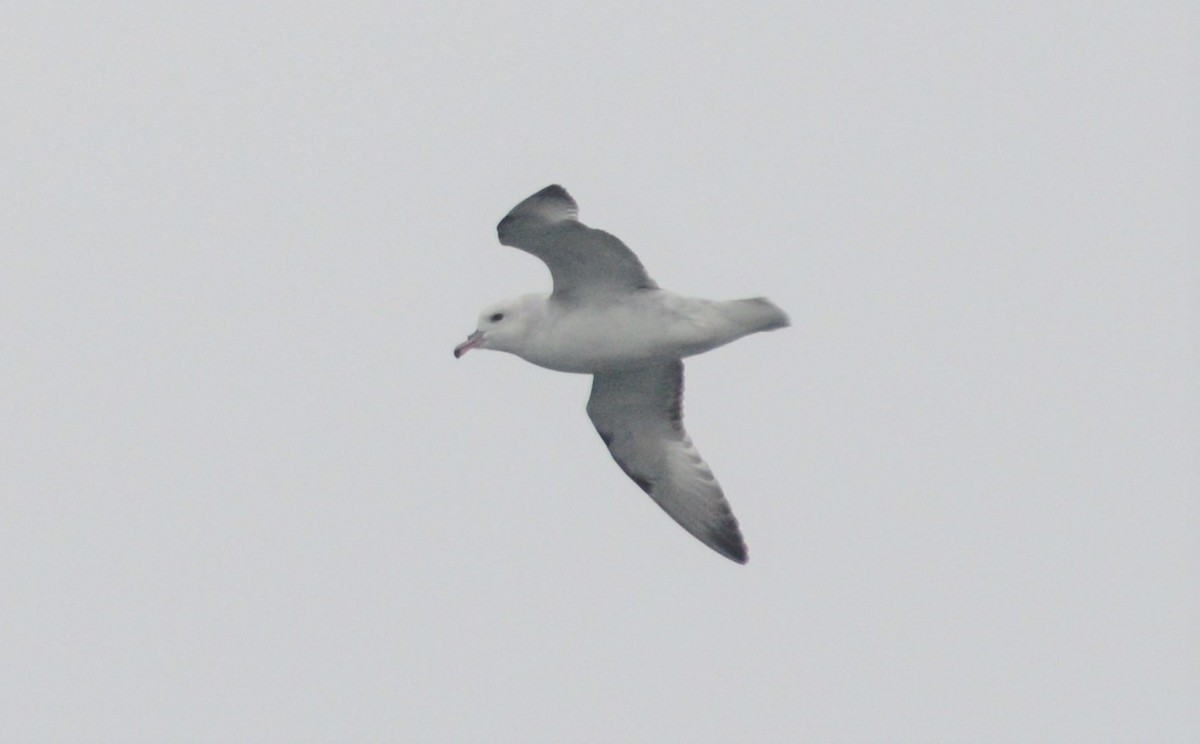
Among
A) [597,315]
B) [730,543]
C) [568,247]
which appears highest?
[568,247]

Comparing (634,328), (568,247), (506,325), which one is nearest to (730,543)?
(634,328)

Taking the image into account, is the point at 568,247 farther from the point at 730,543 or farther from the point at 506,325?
the point at 730,543

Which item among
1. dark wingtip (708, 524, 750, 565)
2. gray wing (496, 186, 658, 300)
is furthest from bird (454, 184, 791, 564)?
dark wingtip (708, 524, 750, 565)

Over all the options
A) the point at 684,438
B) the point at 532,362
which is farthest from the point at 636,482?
the point at 532,362

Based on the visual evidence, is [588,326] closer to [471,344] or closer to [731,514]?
[471,344]

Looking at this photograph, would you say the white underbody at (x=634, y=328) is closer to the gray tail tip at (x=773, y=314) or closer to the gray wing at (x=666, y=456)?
the gray tail tip at (x=773, y=314)

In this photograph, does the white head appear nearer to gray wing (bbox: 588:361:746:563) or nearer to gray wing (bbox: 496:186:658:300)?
gray wing (bbox: 496:186:658:300)

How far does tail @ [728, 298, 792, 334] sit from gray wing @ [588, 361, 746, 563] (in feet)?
4.92

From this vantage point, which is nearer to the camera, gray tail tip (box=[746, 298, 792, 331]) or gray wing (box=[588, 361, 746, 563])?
gray tail tip (box=[746, 298, 792, 331])

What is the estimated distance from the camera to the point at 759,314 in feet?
42.4

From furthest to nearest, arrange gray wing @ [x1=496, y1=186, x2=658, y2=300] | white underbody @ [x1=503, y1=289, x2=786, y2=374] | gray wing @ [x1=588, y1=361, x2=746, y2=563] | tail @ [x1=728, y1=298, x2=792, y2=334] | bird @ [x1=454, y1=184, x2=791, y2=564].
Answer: gray wing @ [x1=588, y1=361, x2=746, y2=563] < white underbody @ [x1=503, y1=289, x2=786, y2=374] < tail @ [x1=728, y1=298, x2=792, y2=334] < bird @ [x1=454, y1=184, x2=791, y2=564] < gray wing @ [x1=496, y1=186, x2=658, y2=300]

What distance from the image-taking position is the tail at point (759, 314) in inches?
509

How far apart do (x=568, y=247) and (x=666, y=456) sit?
233 cm

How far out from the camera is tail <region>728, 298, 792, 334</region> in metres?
12.9
